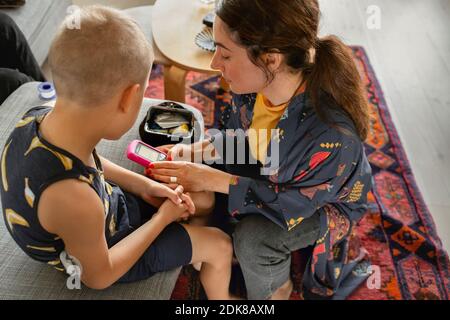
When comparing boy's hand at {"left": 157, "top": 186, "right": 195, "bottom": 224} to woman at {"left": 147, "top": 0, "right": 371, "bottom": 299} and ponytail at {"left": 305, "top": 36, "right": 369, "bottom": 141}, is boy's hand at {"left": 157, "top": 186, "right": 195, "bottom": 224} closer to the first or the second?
woman at {"left": 147, "top": 0, "right": 371, "bottom": 299}

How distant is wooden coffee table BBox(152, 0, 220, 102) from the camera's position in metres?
1.71

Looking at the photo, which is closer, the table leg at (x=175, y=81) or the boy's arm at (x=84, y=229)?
the boy's arm at (x=84, y=229)

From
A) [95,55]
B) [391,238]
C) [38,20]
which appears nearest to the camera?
[95,55]

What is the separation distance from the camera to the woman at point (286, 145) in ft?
3.23

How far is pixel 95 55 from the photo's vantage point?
73cm

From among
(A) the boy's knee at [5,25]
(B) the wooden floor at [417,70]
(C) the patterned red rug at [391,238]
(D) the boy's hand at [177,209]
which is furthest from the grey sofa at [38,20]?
(B) the wooden floor at [417,70]

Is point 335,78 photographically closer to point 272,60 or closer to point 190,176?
point 272,60

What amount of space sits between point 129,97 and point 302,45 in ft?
1.45

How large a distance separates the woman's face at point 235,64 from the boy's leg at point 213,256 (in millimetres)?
400

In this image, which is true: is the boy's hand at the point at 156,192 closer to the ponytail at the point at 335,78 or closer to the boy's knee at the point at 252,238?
the boy's knee at the point at 252,238

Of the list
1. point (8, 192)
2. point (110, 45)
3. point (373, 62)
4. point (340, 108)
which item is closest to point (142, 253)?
point (8, 192)

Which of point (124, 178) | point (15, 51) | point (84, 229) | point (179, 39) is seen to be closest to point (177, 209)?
point (124, 178)

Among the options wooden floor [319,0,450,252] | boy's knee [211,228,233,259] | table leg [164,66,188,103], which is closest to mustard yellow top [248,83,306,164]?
boy's knee [211,228,233,259]
